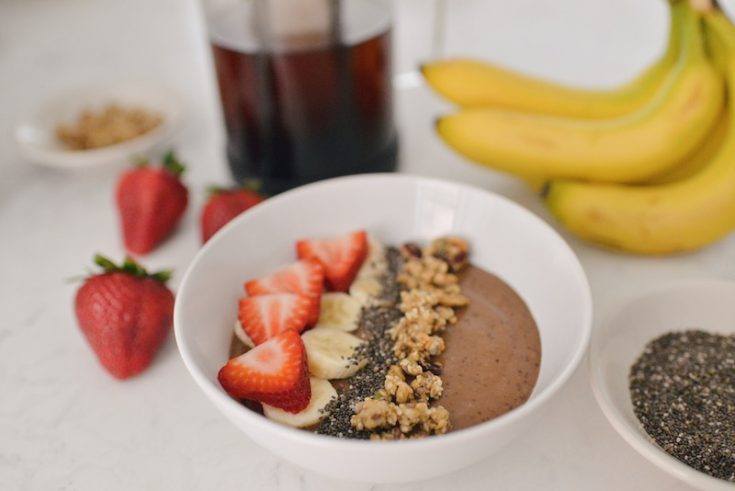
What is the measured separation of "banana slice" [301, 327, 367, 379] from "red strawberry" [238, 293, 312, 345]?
0.02 m

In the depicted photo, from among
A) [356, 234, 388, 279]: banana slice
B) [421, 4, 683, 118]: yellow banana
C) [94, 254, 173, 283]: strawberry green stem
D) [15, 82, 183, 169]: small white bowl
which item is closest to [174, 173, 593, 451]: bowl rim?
[94, 254, 173, 283]: strawberry green stem

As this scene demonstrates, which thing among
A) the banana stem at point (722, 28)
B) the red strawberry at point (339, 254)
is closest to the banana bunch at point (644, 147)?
the banana stem at point (722, 28)

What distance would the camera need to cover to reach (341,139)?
94 centimetres

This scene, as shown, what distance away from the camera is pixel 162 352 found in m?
0.78

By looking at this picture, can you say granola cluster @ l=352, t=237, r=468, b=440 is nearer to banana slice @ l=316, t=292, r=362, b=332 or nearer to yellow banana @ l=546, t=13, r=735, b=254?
banana slice @ l=316, t=292, r=362, b=332

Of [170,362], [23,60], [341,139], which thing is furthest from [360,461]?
[23,60]

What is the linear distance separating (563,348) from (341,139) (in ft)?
1.48

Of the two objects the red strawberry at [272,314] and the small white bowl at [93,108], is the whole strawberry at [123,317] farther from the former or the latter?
the small white bowl at [93,108]

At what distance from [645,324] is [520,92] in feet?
1.26

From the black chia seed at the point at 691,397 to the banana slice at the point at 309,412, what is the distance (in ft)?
0.99

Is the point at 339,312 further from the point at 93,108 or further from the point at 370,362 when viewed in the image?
the point at 93,108

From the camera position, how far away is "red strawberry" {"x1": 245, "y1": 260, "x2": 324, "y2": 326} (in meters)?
0.74

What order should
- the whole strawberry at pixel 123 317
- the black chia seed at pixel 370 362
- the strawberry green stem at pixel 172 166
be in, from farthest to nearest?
1. the strawberry green stem at pixel 172 166
2. the whole strawberry at pixel 123 317
3. the black chia seed at pixel 370 362

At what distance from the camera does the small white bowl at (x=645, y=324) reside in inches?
26.0
